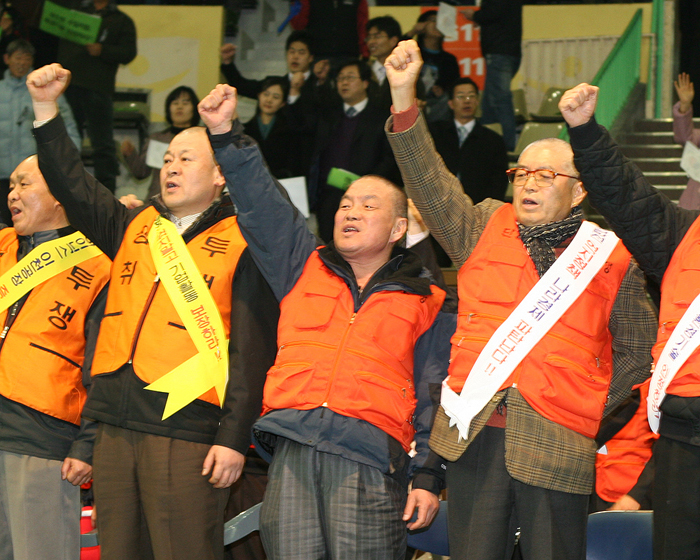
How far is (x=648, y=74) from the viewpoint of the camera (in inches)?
372

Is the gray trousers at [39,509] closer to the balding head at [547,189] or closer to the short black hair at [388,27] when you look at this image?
the balding head at [547,189]

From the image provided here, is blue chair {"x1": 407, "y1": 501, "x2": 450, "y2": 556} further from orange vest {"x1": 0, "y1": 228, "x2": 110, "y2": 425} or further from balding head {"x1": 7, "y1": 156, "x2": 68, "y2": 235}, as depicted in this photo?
balding head {"x1": 7, "y1": 156, "x2": 68, "y2": 235}

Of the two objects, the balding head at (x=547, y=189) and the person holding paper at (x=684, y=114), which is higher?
the person holding paper at (x=684, y=114)

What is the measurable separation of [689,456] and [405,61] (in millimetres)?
1450

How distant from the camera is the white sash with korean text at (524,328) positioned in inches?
104

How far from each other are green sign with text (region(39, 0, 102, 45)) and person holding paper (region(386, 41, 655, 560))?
4833 millimetres

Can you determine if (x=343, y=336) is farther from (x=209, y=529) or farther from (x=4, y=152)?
(x=4, y=152)

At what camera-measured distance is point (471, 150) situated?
6.30 m

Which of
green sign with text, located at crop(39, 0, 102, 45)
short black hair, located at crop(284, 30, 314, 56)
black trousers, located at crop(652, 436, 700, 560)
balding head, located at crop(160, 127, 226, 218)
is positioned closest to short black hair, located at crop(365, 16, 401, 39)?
short black hair, located at crop(284, 30, 314, 56)

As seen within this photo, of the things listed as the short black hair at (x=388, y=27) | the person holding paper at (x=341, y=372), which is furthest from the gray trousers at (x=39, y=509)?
the short black hair at (x=388, y=27)

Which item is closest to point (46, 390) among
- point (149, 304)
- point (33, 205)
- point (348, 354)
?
point (149, 304)

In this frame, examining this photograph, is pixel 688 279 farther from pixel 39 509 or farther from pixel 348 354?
pixel 39 509

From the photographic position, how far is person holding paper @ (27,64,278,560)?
9.64 ft

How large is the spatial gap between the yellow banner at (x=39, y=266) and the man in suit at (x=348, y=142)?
261 cm
